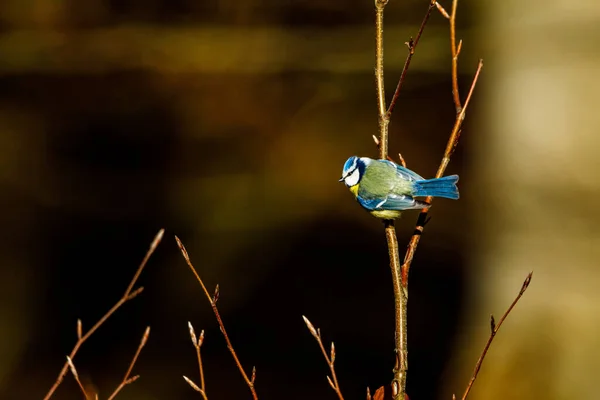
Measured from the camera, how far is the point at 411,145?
300 cm

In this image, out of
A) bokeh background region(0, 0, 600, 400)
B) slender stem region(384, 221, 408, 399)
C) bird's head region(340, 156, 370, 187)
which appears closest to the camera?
slender stem region(384, 221, 408, 399)

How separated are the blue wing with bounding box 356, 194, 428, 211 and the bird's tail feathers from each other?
22mm

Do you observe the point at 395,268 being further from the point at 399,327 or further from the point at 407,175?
the point at 407,175

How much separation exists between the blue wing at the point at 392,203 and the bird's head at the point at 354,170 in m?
0.08

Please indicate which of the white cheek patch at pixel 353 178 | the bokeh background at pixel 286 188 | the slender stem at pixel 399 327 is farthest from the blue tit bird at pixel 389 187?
the bokeh background at pixel 286 188

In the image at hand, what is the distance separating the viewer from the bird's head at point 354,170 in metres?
1.23

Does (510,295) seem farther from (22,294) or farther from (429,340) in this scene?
(22,294)

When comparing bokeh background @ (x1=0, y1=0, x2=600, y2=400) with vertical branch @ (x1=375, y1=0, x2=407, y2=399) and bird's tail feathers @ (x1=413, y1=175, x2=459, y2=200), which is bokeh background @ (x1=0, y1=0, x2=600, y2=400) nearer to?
bird's tail feathers @ (x1=413, y1=175, x2=459, y2=200)

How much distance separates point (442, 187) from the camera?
113cm

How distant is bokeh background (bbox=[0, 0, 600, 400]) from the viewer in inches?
118

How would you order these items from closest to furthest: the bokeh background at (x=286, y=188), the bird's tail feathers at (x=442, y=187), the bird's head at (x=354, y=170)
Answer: the bird's tail feathers at (x=442, y=187) < the bird's head at (x=354, y=170) < the bokeh background at (x=286, y=188)

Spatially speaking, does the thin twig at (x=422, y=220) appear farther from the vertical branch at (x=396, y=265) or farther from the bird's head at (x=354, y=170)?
the bird's head at (x=354, y=170)

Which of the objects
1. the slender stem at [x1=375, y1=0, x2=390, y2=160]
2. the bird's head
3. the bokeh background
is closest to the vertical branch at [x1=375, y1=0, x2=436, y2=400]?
the slender stem at [x1=375, y1=0, x2=390, y2=160]

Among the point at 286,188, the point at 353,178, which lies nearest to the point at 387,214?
the point at 353,178
